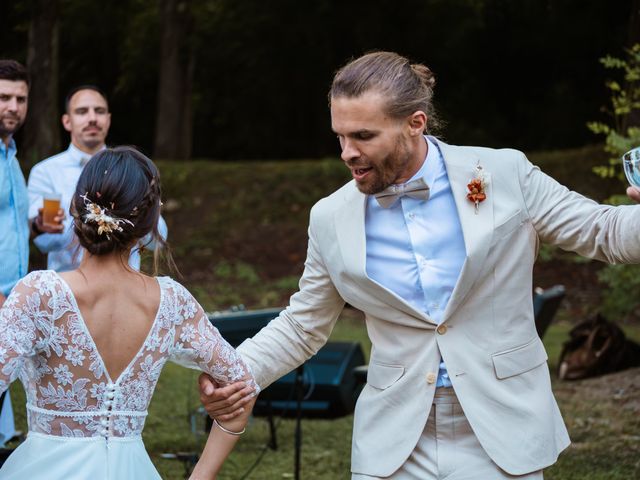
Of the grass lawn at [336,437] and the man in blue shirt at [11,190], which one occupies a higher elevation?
the man in blue shirt at [11,190]

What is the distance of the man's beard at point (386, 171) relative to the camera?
365 cm

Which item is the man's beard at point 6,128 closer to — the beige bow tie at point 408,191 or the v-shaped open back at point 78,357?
the v-shaped open back at point 78,357

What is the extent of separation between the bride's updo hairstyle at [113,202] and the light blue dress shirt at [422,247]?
767 mm

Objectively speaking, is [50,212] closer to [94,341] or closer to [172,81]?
[94,341]

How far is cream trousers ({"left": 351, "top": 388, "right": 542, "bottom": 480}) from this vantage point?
356 centimetres

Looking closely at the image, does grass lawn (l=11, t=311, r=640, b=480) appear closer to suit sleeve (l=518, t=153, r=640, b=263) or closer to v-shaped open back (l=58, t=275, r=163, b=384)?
suit sleeve (l=518, t=153, r=640, b=263)

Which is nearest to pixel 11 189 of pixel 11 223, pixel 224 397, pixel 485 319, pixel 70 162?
pixel 11 223

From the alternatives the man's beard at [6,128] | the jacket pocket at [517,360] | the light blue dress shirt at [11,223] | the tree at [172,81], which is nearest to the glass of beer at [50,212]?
the light blue dress shirt at [11,223]

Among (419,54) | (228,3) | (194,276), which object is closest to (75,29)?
(228,3)

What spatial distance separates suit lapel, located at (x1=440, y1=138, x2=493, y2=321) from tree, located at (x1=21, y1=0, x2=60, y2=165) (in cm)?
1289

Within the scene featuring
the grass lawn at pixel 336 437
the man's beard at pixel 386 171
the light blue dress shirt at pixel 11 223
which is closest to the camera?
the man's beard at pixel 386 171

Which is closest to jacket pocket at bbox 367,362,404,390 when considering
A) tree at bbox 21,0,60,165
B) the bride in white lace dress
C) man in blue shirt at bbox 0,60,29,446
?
the bride in white lace dress

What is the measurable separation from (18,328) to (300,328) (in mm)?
1113

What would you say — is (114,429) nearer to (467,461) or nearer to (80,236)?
(80,236)
